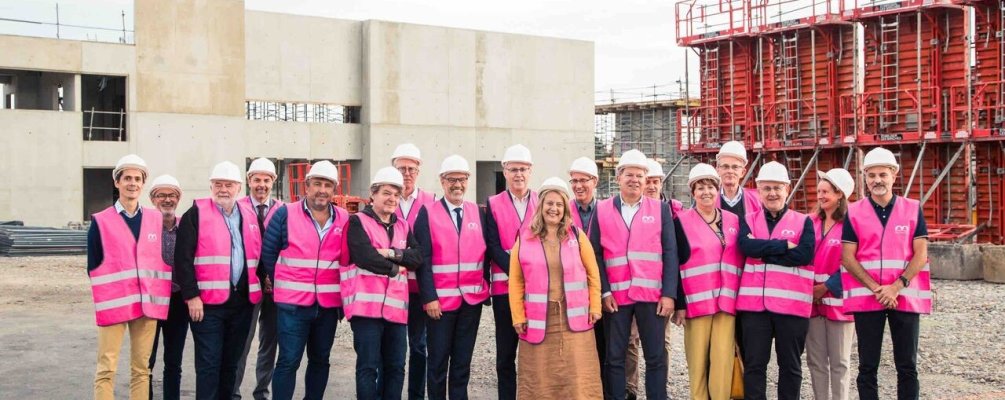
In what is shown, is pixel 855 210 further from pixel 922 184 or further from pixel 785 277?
pixel 922 184

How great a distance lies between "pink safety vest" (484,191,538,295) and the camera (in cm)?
644

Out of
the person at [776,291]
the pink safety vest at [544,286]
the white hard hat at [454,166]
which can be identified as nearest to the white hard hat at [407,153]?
the white hard hat at [454,166]

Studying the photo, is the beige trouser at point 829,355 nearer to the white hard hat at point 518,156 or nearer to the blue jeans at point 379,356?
the white hard hat at point 518,156

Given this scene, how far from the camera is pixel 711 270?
6.21 metres

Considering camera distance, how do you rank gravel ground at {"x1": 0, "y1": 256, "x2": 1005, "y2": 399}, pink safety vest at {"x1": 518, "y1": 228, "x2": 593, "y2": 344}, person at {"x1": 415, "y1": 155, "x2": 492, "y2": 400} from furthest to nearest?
1. gravel ground at {"x1": 0, "y1": 256, "x2": 1005, "y2": 399}
2. person at {"x1": 415, "y1": 155, "x2": 492, "y2": 400}
3. pink safety vest at {"x1": 518, "y1": 228, "x2": 593, "y2": 344}

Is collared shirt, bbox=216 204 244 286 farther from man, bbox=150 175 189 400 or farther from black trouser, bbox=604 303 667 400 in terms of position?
black trouser, bbox=604 303 667 400

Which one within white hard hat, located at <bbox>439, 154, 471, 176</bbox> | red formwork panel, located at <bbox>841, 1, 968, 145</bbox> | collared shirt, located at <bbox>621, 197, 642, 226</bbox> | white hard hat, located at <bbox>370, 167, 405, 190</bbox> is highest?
red formwork panel, located at <bbox>841, 1, 968, 145</bbox>

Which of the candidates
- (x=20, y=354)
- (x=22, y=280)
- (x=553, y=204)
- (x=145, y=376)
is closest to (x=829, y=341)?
(x=553, y=204)

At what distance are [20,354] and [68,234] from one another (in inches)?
556

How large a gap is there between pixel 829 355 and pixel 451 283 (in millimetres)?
2625

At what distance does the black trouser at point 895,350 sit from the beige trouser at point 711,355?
82cm

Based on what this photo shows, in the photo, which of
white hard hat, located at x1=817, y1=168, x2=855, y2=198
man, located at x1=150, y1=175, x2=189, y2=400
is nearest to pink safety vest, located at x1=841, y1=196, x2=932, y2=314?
white hard hat, located at x1=817, y1=168, x2=855, y2=198

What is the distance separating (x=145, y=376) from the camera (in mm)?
6047

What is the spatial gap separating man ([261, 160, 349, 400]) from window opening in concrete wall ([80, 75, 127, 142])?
24.6m
